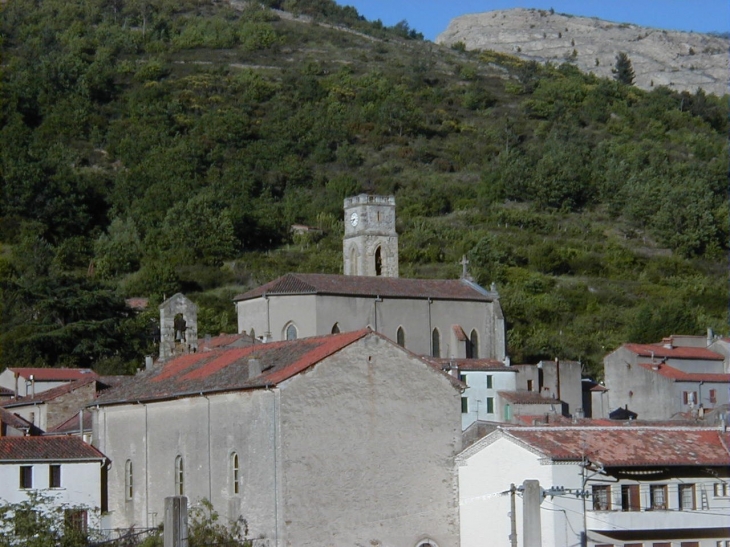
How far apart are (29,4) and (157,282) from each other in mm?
85371

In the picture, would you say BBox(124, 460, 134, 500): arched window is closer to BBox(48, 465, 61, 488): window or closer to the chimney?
BBox(48, 465, 61, 488): window

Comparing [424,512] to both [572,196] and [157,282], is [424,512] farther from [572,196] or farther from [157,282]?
[572,196]

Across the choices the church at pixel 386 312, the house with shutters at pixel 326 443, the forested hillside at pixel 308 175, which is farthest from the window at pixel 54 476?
the forested hillside at pixel 308 175

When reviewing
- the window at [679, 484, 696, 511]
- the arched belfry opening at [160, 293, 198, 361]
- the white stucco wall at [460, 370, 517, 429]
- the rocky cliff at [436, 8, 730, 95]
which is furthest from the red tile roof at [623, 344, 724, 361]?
the rocky cliff at [436, 8, 730, 95]

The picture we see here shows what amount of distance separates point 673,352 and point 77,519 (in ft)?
99.4

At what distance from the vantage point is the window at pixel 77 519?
114 ft

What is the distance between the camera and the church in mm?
54469

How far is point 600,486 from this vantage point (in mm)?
32094

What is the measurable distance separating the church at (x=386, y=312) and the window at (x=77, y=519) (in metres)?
17.2

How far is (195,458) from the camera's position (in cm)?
3500

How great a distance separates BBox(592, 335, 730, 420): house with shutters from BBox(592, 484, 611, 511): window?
67.5ft

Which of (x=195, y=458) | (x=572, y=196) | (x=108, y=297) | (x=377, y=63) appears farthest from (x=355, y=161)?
(x=195, y=458)

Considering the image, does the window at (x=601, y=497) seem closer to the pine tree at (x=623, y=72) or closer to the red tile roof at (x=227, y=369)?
the red tile roof at (x=227, y=369)

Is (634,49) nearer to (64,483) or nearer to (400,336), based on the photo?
(400,336)
